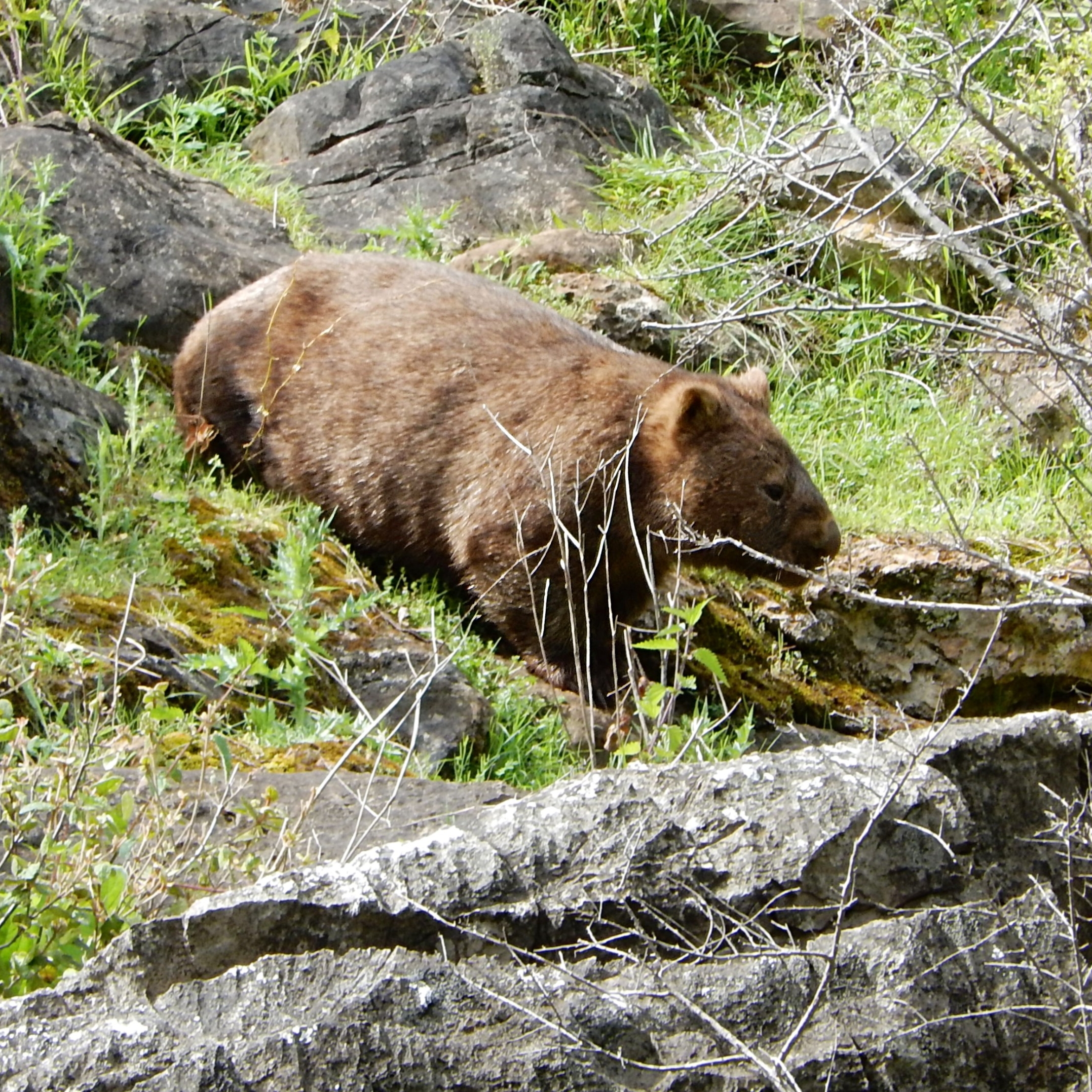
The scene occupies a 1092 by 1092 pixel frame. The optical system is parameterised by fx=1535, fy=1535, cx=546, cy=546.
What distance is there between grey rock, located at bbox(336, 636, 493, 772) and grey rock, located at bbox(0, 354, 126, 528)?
1179 mm

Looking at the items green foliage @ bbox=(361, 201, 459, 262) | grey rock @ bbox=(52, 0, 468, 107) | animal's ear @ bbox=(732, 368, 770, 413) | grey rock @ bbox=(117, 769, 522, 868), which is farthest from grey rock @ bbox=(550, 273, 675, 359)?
grey rock @ bbox=(117, 769, 522, 868)

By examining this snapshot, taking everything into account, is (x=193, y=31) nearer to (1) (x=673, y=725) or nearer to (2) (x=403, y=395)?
(2) (x=403, y=395)

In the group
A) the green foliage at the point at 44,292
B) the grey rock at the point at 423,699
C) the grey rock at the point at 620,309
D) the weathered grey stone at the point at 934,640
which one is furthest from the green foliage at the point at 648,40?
the grey rock at the point at 423,699

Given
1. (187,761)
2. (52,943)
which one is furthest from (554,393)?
(52,943)

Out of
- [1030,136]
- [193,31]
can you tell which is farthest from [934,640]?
[193,31]

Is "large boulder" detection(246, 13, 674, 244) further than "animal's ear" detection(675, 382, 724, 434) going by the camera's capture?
Yes

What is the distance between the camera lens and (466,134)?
9.87 metres

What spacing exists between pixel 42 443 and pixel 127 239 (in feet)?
7.05

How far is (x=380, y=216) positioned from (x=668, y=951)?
7278mm

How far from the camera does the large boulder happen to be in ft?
31.0

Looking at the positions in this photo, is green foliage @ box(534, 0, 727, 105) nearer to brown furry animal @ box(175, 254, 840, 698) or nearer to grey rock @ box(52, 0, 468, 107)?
grey rock @ box(52, 0, 468, 107)

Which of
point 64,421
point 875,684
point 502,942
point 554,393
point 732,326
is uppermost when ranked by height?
point 502,942

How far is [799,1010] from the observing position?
249cm

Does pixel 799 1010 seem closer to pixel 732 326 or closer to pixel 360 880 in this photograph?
pixel 360 880
